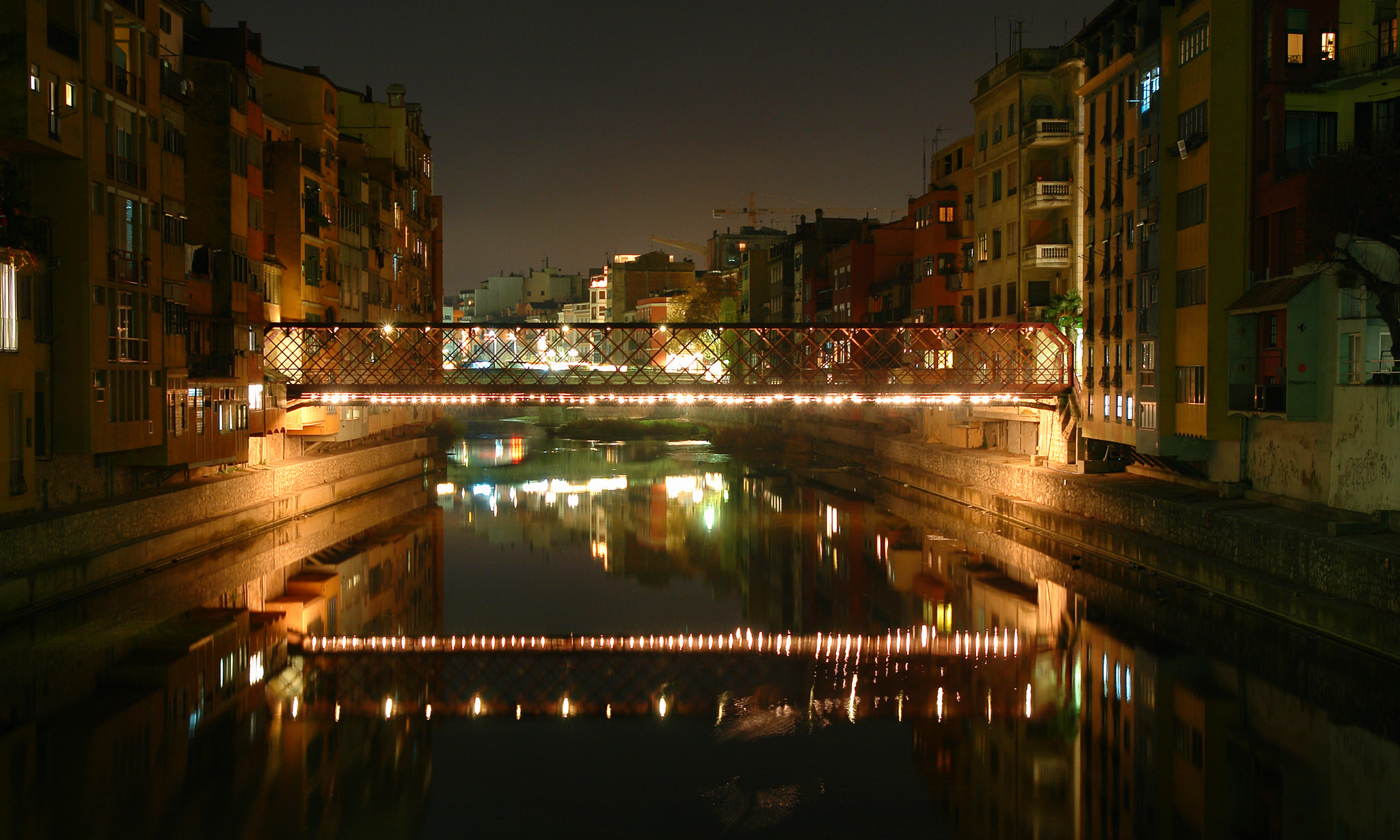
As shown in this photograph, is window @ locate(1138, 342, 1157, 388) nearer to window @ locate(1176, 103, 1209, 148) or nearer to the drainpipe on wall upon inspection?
the drainpipe on wall

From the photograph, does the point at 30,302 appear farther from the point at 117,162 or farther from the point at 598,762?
the point at 598,762

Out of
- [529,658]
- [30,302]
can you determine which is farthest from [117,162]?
[529,658]

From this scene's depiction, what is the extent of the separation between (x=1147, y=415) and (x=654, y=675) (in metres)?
19.1

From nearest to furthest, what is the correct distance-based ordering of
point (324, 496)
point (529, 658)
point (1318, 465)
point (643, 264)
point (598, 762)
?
A: 1. point (598, 762)
2. point (529, 658)
3. point (1318, 465)
4. point (324, 496)
5. point (643, 264)

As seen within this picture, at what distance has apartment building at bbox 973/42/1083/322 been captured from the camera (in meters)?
45.1

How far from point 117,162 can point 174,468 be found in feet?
29.5

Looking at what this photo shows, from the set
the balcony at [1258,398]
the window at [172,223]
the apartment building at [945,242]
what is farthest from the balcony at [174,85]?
the apartment building at [945,242]

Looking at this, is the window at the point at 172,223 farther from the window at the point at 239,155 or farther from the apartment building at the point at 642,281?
the apartment building at the point at 642,281

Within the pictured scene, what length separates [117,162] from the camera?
28.4m

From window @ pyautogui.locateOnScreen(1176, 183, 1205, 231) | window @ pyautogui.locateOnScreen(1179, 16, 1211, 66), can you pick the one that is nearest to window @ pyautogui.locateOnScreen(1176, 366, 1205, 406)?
window @ pyautogui.locateOnScreen(1176, 183, 1205, 231)

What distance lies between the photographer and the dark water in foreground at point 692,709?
52.3ft

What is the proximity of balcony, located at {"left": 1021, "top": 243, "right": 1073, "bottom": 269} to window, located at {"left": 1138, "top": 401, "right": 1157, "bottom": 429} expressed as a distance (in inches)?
469

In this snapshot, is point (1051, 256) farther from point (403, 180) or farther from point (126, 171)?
point (403, 180)

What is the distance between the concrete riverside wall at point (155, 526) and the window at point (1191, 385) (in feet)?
93.3
